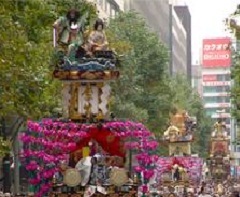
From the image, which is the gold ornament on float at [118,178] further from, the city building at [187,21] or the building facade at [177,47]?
the city building at [187,21]

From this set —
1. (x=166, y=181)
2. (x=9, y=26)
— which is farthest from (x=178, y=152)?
Answer: (x=9, y=26)

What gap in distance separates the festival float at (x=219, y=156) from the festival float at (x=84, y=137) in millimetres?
55846

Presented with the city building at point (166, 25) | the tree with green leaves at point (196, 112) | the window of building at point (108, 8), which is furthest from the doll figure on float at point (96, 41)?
the tree with green leaves at point (196, 112)

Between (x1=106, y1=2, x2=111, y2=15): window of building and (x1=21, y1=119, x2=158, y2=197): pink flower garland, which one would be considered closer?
(x1=21, y1=119, x2=158, y2=197): pink flower garland

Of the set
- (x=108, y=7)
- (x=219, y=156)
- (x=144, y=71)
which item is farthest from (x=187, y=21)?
(x=144, y=71)

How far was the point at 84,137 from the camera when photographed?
26.0 meters

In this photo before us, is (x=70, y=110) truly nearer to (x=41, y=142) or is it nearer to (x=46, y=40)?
(x=41, y=142)

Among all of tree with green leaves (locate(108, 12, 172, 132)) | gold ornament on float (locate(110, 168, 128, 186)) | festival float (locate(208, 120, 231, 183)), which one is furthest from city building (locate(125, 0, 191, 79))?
gold ornament on float (locate(110, 168, 128, 186))

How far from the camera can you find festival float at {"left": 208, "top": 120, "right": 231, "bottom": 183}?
274 ft

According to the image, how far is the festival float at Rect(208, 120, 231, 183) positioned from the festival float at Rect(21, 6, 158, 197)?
55.8 m

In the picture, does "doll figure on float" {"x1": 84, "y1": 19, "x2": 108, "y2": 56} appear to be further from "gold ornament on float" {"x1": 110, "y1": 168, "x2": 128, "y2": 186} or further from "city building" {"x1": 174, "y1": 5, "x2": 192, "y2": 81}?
"city building" {"x1": 174, "y1": 5, "x2": 192, "y2": 81}

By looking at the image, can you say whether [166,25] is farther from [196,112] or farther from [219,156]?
[219,156]

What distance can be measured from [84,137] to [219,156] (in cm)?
6147

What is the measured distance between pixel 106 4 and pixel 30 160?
5544cm
